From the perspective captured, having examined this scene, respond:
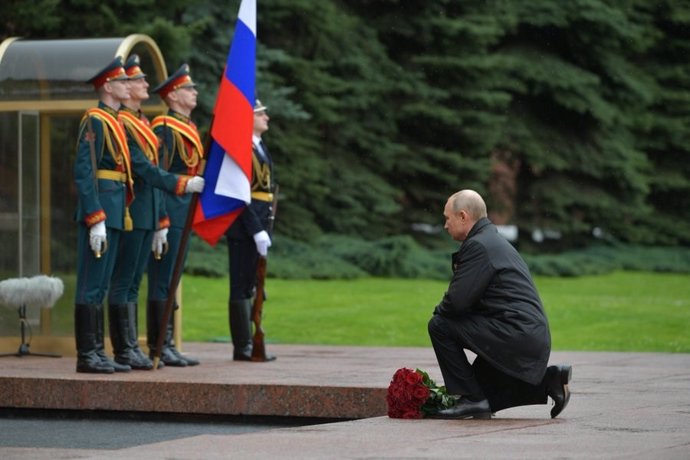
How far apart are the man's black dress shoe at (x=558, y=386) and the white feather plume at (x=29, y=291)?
17.2 feet

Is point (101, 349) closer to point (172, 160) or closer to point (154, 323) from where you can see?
point (154, 323)

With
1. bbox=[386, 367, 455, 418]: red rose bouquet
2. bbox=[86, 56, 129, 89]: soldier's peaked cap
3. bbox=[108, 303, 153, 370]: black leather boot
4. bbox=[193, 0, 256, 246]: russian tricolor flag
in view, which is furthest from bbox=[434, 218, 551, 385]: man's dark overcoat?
bbox=[86, 56, 129, 89]: soldier's peaked cap

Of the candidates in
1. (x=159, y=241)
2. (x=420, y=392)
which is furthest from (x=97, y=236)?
(x=420, y=392)

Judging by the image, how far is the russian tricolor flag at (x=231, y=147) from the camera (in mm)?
11086

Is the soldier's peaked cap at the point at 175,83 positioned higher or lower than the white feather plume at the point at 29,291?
higher

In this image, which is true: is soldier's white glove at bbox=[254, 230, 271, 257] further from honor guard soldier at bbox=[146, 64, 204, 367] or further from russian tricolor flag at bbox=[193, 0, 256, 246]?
russian tricolor flag at bbox=[193, 0, 256, 246]

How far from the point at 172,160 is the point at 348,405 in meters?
3.14

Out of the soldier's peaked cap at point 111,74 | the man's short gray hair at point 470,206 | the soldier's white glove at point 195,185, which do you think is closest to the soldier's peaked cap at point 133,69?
the soldier's peaked cap at point 111,74

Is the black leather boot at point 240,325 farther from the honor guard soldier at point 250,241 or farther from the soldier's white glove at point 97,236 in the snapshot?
the soldier's white glove at point 97,236

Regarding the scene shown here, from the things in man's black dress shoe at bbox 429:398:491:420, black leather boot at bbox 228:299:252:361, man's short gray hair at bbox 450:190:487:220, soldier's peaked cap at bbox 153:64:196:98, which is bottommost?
black leather boot at bbox 228:299:252:361

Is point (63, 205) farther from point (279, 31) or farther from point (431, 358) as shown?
point (279, 31)

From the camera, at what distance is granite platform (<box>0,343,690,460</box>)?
6.96 metres

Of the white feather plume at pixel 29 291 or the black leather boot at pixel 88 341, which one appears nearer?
the black leather boot at pixel 88 341

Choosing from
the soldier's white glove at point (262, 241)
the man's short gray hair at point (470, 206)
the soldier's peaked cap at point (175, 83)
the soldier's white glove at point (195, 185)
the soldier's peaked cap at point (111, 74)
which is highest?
the soldier's peaked cap at point (111, 74)
